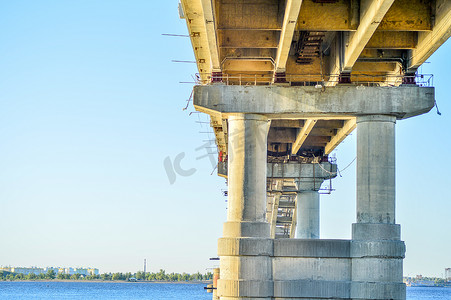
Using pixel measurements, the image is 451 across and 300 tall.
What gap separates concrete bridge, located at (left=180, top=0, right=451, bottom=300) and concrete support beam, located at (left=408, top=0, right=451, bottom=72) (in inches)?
2.1

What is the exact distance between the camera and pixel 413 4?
26578mm

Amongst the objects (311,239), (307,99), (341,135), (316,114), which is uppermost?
(341,135)

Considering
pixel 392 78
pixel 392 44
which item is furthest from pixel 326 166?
pixel 392 44

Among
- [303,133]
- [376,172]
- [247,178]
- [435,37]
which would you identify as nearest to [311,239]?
[247,178]

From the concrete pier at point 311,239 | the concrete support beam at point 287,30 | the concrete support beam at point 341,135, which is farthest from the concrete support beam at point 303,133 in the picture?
the concrete support beam at point 287,30

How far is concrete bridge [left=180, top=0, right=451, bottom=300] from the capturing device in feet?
88.0

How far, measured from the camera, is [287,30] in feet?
83.0

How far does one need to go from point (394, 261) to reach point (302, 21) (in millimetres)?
9138

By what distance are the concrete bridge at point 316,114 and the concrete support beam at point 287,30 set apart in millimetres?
105

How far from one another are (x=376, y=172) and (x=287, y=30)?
6497 mm

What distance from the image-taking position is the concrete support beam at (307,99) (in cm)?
2889

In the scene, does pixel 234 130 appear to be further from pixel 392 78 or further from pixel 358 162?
pixel 392 78

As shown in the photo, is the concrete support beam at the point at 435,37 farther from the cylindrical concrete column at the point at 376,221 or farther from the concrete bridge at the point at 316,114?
the cylindrical concrete column at the point at 376,221

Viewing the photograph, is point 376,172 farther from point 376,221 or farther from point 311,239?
point 311,239
